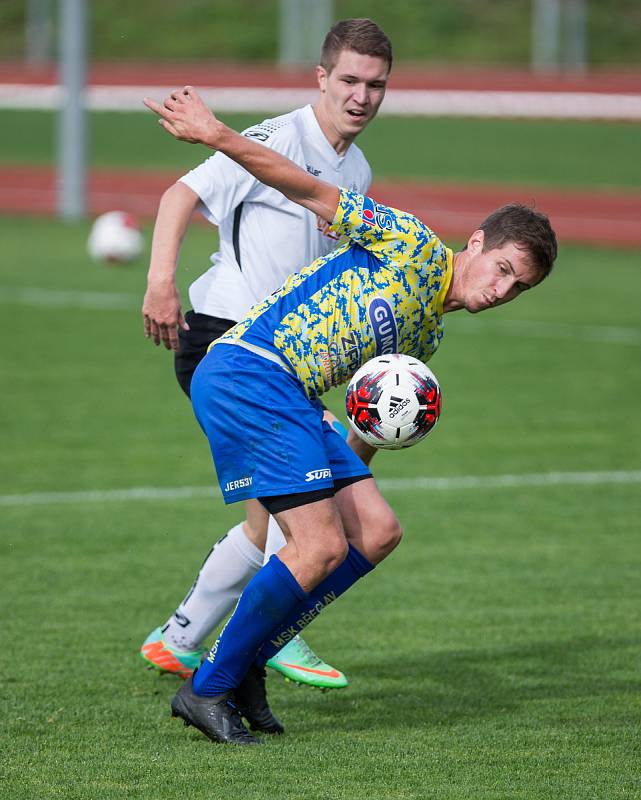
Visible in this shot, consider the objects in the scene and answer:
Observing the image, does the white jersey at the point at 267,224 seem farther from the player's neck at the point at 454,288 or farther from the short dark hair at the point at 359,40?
the player's neck at the point at 454,288

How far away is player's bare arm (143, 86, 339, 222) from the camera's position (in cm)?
434

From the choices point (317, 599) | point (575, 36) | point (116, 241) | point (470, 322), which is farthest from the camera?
point (575, 36)

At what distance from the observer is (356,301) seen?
4.48 metres

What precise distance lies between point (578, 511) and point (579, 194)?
19.4 metres

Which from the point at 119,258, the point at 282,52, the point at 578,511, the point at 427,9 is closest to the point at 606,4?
the point at 427,9

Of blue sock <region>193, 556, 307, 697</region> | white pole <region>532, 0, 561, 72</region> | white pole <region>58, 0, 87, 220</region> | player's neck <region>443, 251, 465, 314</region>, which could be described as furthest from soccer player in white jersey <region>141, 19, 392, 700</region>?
white pole <region>532, 0, 561, 72</region>

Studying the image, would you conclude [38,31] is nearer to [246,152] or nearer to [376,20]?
[376,20]

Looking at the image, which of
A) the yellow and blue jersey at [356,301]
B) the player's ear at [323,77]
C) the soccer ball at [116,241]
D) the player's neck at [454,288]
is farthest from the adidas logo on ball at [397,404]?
the soccer ball at [116,241]

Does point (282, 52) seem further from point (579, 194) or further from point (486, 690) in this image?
point (486, 690)

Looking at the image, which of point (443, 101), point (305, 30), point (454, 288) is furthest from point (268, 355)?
point (305, 30)

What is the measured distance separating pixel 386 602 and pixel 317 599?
5.55 ft

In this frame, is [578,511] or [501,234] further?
[578,511]

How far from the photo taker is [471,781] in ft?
13.8

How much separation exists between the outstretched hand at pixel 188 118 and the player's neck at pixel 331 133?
835 mm
